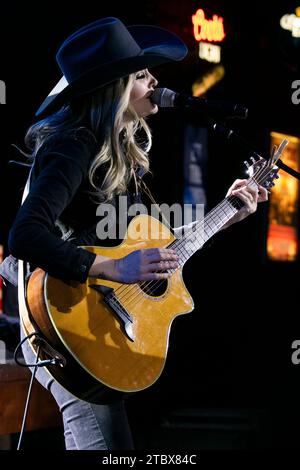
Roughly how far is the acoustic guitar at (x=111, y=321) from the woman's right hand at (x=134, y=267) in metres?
0.07

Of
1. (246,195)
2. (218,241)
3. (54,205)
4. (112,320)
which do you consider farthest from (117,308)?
(218,241)

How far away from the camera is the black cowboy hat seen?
2.01m

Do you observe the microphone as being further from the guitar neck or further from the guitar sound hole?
the guitar sound hole

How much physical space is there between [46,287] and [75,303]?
0.35 ft

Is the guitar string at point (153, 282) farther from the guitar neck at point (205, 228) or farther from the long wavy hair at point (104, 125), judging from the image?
the long wavy hair at point (104, 125)

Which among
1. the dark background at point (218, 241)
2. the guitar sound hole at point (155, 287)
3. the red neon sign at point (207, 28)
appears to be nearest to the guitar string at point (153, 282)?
the guitar sound hole at point (155, 287)

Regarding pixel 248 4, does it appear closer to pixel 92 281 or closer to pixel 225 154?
pixel 225 154

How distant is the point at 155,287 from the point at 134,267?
0.31m

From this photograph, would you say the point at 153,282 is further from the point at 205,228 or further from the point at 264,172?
the point at 264,172

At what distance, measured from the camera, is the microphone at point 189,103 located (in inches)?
85.7

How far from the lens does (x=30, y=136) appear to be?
2.13 meters

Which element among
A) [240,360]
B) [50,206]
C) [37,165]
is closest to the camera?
[50,206]

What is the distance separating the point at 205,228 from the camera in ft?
7.98
